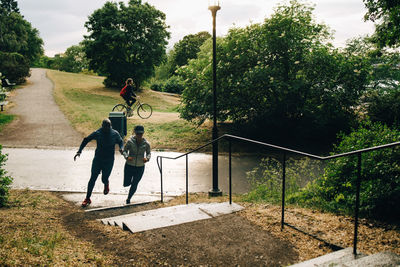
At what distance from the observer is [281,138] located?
1731 cm

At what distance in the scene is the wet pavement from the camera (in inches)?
381

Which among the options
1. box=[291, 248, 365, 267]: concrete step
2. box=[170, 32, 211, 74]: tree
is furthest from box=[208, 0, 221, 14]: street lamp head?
box=[170, 32, 211, 74]: tree

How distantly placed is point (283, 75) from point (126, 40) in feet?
84.8

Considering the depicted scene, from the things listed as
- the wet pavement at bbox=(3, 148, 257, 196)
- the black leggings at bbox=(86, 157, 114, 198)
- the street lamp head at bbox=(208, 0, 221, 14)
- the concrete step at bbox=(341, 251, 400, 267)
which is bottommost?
the wet pavement at bbox=(3, 148, 257, 196)

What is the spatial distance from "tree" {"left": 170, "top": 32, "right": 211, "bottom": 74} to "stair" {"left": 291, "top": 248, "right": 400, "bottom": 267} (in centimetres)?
5975

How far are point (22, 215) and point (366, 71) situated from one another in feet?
49.9

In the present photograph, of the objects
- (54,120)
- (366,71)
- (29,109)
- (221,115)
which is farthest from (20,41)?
(366,71)

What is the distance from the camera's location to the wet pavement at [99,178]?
9.68 meters

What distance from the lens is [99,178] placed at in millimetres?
10883

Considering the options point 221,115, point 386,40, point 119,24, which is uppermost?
point 119,24

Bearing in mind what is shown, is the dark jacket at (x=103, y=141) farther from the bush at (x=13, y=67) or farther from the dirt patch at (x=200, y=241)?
the bush at (x=13, y=67)

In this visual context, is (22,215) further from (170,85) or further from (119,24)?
(170,85)

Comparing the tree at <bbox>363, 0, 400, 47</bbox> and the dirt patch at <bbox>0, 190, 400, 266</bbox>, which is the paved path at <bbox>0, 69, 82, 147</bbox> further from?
the tree at <bbox>363, 0, 400, 47</bbox>

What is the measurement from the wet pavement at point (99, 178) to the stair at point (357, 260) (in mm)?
6197
